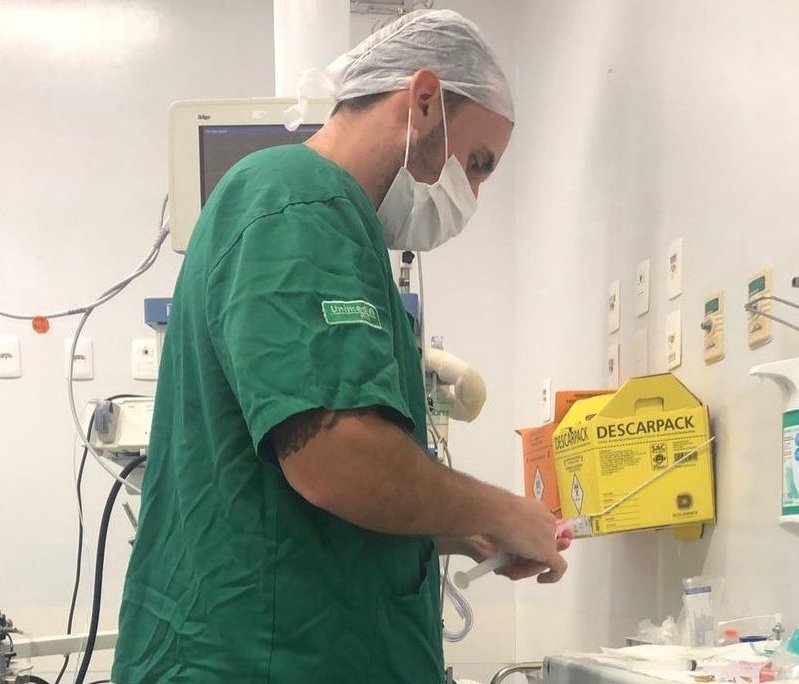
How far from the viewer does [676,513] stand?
5.54 feet

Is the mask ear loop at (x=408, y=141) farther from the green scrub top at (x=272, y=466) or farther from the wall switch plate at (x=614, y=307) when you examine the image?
the wall switch plate at (x=614, y=307)

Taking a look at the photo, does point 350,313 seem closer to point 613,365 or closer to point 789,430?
point 789,430

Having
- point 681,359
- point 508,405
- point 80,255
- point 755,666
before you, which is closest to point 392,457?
point 755,666

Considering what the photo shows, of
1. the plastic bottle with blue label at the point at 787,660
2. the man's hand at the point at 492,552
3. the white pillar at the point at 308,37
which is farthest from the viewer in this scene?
the white pillar at the point at 308,37

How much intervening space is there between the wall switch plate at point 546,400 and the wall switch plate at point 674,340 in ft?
2.69

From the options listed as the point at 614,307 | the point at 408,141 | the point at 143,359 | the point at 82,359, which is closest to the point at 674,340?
the point at 614,307

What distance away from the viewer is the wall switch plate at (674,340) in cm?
185

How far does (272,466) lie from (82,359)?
2241 millimetres

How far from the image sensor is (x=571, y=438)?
1.81 metres

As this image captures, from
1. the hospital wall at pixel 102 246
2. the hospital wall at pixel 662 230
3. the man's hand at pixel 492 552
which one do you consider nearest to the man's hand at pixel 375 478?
the man's hand at pixel 492 552

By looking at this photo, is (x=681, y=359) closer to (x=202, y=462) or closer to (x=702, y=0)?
(x=702, y=0)

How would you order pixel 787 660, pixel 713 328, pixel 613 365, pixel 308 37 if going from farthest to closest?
pixel 308 37, pixel 613 365, pixel 713 328, pixel 787 660

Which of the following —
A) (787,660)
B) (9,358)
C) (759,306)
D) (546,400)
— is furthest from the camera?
(9,358)

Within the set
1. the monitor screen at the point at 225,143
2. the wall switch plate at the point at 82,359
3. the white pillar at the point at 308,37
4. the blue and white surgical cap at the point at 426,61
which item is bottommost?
the wall switch plate at the point at 82,359
